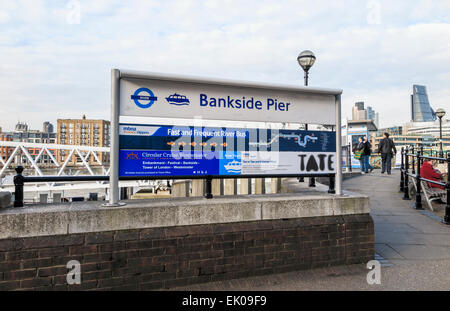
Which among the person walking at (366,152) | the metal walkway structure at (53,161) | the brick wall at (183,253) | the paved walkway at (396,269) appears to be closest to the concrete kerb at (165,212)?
the brick wall at (183,253)

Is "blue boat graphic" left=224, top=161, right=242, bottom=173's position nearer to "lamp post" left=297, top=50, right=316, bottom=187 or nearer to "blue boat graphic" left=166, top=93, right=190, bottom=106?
"blue boat graphic" left=166, top=93, right=190, bottom=106

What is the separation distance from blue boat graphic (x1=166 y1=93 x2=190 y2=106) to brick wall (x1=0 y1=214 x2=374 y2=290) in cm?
153

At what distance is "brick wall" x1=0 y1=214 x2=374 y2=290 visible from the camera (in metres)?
2.99

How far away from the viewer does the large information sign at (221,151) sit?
3.60 metres

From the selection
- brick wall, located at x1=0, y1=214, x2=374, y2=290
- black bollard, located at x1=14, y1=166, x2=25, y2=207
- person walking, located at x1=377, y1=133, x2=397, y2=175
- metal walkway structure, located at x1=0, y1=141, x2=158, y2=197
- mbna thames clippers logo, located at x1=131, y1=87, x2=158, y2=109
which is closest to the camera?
brick wall, located at x1=0, y1=214, x2=374, y2=290

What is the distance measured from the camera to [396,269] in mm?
4059

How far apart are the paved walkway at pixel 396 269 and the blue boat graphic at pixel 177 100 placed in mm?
2210

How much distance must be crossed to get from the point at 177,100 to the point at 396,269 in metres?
3.71

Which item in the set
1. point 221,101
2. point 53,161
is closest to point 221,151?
point 221,101

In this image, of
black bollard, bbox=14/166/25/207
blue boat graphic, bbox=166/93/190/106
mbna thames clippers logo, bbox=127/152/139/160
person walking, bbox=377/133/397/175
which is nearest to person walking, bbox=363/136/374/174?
person walking, bbox=377/133/397/175

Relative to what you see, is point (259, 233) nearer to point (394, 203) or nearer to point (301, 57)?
point (394, 203)
